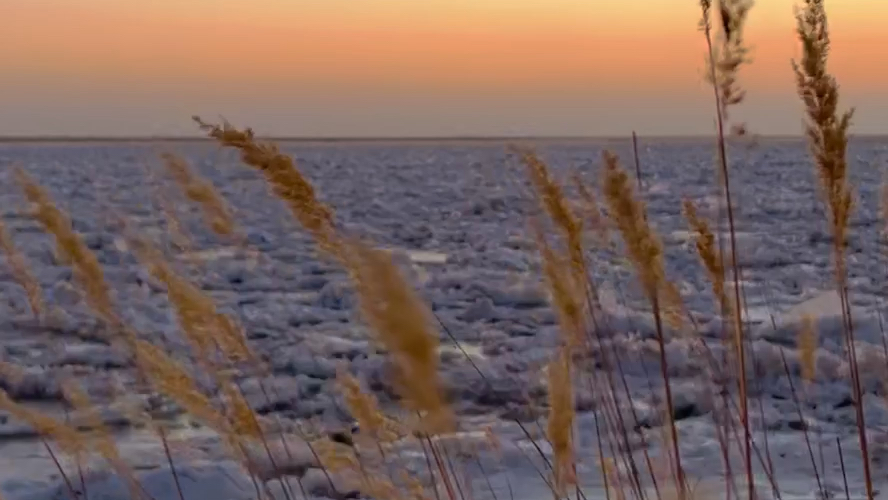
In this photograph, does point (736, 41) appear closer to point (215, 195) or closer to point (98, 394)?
point (215, 195)

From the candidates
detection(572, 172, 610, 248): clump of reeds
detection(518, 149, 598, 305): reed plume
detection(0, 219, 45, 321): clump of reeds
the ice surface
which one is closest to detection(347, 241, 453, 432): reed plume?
the ice surface

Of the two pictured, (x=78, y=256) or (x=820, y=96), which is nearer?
(x=820, y=96)

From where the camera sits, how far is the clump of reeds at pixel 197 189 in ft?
7.48

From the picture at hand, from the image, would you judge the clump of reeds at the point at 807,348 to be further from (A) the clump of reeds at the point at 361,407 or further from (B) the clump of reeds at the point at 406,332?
(B) the clump of reeds at the point at 406,332

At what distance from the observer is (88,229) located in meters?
12.7

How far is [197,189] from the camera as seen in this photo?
228 centimetres

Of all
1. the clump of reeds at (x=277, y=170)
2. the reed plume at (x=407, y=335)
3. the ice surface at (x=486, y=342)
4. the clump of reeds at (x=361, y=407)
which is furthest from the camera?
the ice surface at (x=486, y=342)

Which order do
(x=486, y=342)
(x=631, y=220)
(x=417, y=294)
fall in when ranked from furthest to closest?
(x=486, y=342) < (x=631, y=220) < (x=417, y=294)

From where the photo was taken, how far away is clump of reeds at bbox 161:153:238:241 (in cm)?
228

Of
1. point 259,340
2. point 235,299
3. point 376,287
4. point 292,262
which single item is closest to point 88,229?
point 292,262

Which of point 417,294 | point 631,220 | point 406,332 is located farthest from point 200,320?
point 406,332

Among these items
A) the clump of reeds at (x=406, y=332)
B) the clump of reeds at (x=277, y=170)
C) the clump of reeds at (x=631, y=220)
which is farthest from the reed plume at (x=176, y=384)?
the clump of reeds at (x=631, y=220)

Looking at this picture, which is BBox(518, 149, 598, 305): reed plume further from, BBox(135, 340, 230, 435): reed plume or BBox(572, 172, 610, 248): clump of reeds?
BBox(135, 340, 230, 435): reed plume

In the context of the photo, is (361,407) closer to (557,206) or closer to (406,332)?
(557,206)
